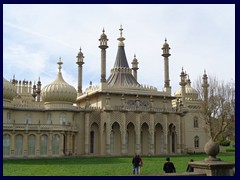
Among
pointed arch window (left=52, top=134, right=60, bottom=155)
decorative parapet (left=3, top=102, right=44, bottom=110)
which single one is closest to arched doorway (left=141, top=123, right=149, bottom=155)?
pointed arch window (left=52, top=134, right=60, bottom=155)

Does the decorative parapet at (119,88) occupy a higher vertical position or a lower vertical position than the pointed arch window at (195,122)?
higher

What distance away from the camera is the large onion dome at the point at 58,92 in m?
36.2

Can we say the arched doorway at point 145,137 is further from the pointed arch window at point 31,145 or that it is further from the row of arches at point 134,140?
the pointed arch window at point 31,145

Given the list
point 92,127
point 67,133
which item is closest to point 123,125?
point 92,127

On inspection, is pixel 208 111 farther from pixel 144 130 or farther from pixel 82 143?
pixel 82 143

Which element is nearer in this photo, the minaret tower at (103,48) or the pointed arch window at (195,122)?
the minaret tower at (103,48)

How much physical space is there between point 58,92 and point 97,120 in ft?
16.8

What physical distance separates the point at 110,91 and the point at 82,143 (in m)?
6.24

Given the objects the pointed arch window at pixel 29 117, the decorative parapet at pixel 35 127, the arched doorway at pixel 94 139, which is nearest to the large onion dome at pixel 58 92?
the pointed arch window at pixel 29 117

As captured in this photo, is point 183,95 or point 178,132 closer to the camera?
point 178,132

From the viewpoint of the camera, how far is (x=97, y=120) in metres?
37.8

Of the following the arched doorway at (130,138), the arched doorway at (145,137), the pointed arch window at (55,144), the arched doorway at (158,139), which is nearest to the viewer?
the pointed arch window at (55,144)

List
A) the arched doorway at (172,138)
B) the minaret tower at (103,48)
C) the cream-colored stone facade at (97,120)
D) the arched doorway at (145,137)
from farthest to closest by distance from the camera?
the arched doorway at (172,138)
the arched doorway at (145,137)
the minaret tower at (103,48)
the cream-colored stone facade at (97,120)

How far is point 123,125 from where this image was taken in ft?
122
